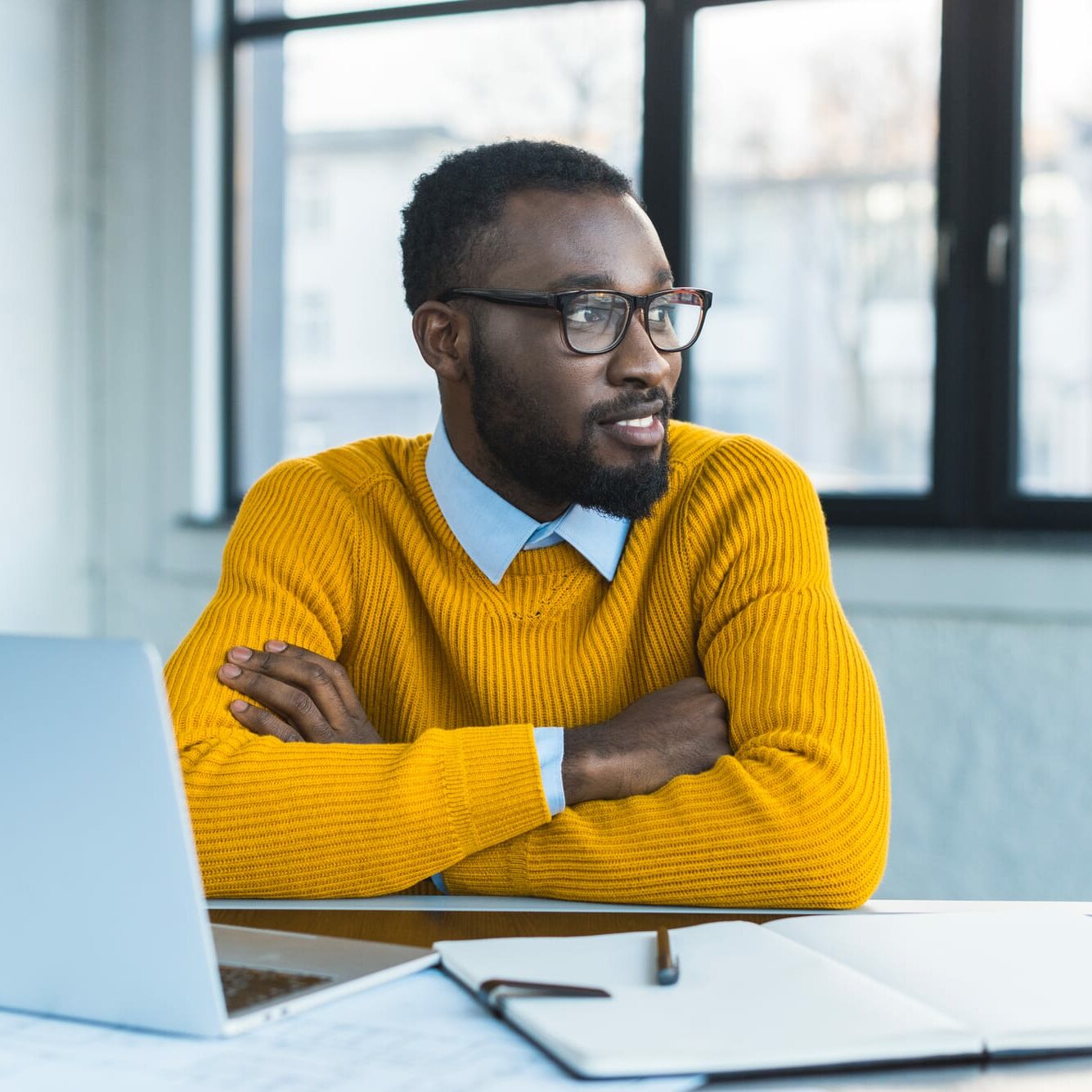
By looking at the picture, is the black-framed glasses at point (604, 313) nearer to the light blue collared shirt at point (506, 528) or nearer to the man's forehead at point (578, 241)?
the man's forehead at point (578, 241)

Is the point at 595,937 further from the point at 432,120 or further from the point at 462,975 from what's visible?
the point at 432,120

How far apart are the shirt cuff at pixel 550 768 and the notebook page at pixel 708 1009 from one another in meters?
0.35

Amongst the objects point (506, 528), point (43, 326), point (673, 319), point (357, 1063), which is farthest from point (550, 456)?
point (43, 326)

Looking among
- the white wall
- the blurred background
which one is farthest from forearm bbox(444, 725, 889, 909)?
the white wall

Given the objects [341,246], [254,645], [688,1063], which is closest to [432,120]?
[341,246]

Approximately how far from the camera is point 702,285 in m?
3.00

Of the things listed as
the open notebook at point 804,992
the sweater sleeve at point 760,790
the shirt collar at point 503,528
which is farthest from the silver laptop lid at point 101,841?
the shirt collar at point 503,528

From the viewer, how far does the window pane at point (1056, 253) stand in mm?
2699

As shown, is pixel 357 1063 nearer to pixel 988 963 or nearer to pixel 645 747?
pixel 988 963

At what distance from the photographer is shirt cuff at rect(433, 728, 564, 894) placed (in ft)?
4.06

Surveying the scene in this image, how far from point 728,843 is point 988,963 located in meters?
0.34

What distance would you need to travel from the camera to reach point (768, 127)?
2986 mm

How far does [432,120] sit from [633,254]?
1983 mm

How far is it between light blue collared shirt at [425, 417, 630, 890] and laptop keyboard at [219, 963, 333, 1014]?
710 millimetres
